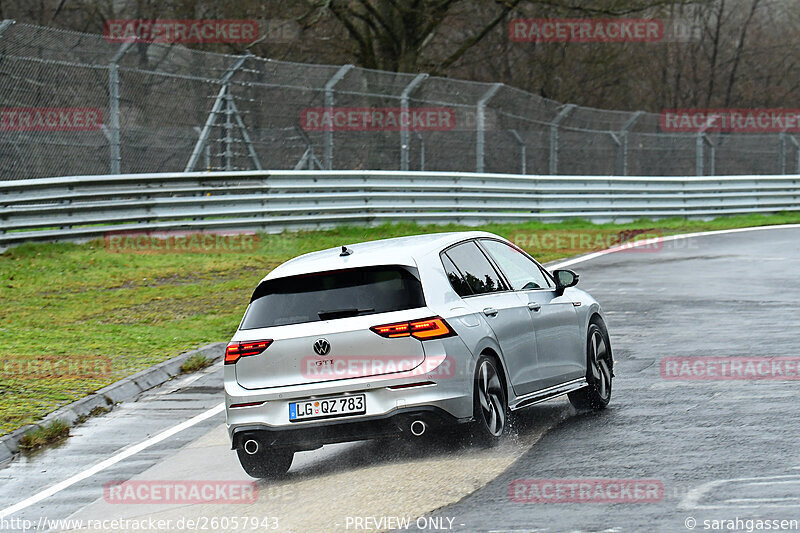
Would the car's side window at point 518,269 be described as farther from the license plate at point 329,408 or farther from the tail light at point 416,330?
the license plate at point 329,408

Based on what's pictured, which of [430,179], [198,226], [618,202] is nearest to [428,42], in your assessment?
[618,202]

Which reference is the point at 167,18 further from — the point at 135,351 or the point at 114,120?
the point at 135,351

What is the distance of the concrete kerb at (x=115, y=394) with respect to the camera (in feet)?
31.0

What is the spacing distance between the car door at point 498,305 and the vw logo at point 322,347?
97cm

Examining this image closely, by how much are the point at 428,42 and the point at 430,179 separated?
15484mm

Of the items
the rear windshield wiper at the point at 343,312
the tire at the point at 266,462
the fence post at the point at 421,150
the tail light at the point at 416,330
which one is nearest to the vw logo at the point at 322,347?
the rear windshield wiper at the point at 343,312

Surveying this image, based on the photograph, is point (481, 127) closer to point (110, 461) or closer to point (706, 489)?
point (110, 461)

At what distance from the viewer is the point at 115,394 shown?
→ 1105 centimetres

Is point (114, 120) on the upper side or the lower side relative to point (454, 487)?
upper

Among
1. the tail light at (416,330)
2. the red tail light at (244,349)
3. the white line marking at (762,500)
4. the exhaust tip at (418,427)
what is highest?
the tail light at (416,330)

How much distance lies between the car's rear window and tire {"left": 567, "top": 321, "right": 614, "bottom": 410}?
207 cm

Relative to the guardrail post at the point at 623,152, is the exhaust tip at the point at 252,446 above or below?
below

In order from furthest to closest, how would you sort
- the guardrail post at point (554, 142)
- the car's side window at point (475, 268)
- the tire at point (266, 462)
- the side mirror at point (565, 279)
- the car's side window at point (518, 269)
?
the guardrail post at point (554, 142), the side mirror at point (565, 279), the car's side window at point (518, 269), the car's side window at point (475, 268), the tire at point (266, 462)

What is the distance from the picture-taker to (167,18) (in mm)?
41188
